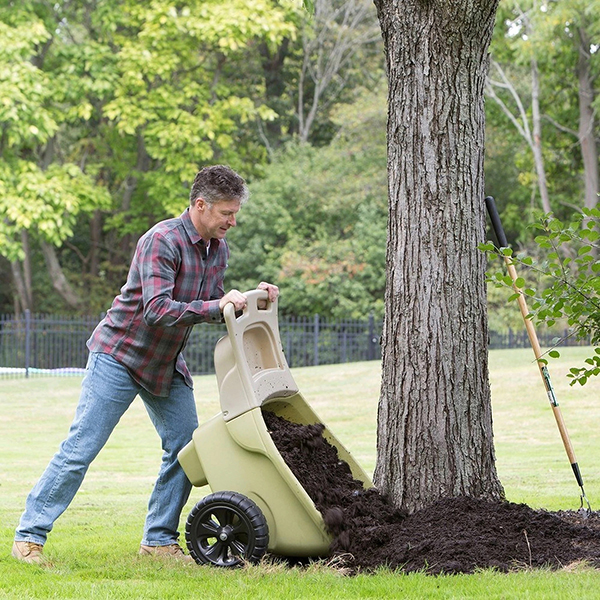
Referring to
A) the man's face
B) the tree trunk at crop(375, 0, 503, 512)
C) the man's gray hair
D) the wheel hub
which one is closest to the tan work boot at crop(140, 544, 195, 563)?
the wheel hub

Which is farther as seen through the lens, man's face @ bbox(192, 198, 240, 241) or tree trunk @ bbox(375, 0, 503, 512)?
tree trunk @ bbox(375, 0, 503, 512)

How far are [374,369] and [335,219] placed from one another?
7.03 m

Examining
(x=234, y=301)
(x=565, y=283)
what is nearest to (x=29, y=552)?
(x=234, y=301)

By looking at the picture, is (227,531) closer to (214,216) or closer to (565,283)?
(214,216)

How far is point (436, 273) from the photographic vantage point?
457cm

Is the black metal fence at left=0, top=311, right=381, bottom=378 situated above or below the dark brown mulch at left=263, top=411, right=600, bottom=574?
above

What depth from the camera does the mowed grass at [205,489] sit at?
374 cm

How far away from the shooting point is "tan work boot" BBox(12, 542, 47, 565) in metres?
4.36

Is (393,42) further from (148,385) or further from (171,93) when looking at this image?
(171,93)

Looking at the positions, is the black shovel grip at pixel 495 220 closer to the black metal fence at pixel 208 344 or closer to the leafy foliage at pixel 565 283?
the leafy foliage at pixel 565 283

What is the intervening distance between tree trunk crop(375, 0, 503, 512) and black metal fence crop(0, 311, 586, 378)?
→ 52.6 feet

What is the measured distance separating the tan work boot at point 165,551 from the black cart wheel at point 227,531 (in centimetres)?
34

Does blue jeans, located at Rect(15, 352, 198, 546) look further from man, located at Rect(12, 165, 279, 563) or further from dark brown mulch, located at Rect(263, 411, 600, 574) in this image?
dark brown mulch, located at Rect(263, 411, 600, 574)

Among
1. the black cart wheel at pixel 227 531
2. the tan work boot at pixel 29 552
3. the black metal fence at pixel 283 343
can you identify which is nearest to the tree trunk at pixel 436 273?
the black cart wheel at pixel 227 531
